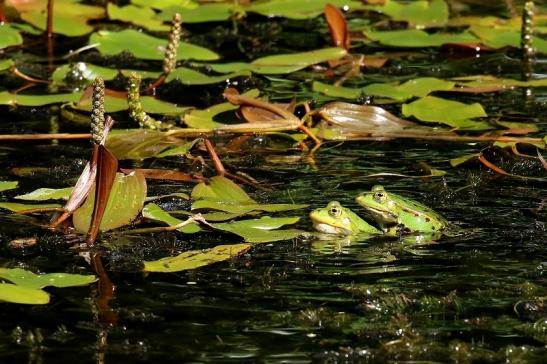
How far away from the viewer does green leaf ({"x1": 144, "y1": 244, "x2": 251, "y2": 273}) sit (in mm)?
3926

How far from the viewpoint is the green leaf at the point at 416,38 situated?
769cm

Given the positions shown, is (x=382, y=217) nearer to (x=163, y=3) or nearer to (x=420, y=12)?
(x=420, y=12)

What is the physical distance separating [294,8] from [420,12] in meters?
0.89

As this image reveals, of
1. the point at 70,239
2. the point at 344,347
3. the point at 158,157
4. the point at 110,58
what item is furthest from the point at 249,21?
the point at 344,347

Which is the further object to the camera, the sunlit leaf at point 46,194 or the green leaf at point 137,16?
the green leaf at point 137,16

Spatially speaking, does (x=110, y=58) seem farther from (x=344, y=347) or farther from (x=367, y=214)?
(x=344, y=347)

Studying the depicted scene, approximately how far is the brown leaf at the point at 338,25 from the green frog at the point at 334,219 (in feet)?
10.5

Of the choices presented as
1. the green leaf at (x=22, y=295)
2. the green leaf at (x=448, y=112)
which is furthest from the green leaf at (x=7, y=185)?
the green leaf at (x=448, y=112)

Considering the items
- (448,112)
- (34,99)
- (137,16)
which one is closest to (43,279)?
(34,99)

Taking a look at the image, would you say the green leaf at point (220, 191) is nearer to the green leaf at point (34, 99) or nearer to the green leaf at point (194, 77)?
the green leaf at point (34, 99)

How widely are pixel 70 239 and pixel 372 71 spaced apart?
11.4 ft

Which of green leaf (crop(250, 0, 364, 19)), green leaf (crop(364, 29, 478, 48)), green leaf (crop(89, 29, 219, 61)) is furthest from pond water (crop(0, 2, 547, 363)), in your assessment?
green leaf (crop(250, 0, 364, 19))

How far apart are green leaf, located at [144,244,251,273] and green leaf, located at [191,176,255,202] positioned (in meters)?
0.57

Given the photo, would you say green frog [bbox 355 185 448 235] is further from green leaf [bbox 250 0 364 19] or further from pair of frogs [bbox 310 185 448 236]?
green leaf [bbox 250 0 364 19]
